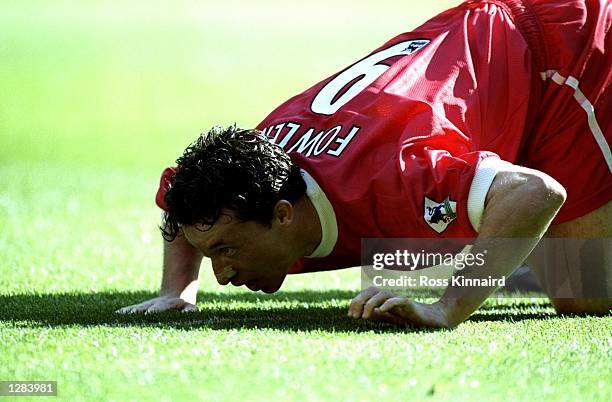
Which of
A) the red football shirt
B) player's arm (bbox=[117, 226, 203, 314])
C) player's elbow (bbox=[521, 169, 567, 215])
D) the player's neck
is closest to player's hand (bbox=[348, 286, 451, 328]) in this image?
the red football shirt

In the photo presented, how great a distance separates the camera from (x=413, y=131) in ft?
13.6

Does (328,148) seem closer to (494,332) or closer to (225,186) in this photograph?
(225,186)

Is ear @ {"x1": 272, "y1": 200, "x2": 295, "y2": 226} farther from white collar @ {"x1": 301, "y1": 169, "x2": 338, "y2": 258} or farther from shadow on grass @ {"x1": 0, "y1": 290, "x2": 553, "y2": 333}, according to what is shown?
shadow on grass @ {"x1": 0, "y1": 290, "x2": 553, "y2": 333}

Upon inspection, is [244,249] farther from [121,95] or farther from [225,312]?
[121,95]

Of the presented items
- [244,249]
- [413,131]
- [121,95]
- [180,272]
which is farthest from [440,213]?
[121,95]

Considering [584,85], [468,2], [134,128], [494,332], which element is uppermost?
[468,2]

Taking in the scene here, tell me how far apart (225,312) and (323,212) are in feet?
2.23

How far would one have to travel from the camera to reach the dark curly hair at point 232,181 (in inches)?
160

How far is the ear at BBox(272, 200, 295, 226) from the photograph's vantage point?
4129mm

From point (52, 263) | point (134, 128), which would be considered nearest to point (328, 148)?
point (52, 263)

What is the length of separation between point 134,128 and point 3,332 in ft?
39.0

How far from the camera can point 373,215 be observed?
4.14 meters

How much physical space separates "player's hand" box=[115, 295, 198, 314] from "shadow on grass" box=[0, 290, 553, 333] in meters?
0.06

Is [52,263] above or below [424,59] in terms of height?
below
